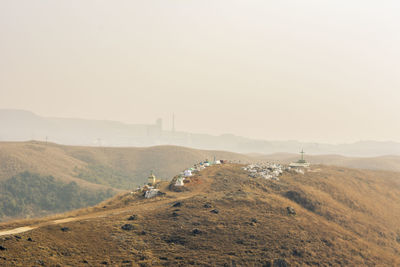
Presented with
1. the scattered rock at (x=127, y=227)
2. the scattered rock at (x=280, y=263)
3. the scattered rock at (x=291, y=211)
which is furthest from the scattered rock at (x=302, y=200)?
the scattered rock at (x=127, y=227)

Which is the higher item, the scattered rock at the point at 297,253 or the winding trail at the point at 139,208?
the winding trail at the point at 139,208

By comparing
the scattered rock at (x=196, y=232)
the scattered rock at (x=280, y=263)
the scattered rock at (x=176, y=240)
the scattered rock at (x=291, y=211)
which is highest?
the scattered rock at (x=291, y=211)

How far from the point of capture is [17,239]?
33.5 meters

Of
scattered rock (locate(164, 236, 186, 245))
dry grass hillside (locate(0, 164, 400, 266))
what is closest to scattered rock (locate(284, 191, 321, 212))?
dry grass hillside (locate(0, 164, 400, 266))

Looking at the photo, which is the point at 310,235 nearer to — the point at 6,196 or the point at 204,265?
the point at 204,265

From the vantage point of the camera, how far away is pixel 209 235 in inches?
1630

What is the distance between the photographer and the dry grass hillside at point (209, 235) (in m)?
34.3

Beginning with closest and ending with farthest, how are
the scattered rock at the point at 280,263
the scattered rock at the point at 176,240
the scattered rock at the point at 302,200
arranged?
1. the scattered rock at the point at 280,263
2. the scattered rock at the point at 176,240
3. the scattered rock at the point at 302,200

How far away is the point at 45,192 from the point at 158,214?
118 meters

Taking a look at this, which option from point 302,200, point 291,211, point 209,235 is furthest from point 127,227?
point 302,200

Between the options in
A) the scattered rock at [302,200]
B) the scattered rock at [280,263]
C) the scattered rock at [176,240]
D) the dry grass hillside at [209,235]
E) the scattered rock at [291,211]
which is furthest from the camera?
the scattered rock at [302,200]

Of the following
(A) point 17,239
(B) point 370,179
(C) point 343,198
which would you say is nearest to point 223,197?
(A) point 17,239

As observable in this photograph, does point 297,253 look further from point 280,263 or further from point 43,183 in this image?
point 43,183

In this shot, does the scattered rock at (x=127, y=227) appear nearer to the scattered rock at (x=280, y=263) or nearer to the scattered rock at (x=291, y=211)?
the scattered rock at (x=280, y=263)
